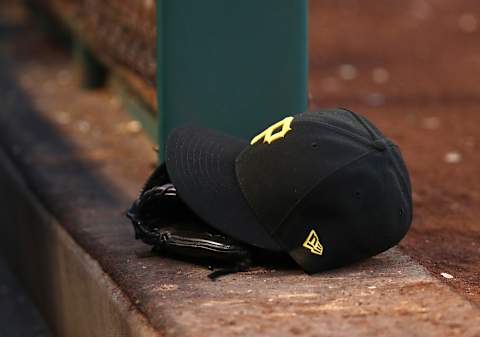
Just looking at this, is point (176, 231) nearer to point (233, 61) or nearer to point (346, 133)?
point (346, 133)

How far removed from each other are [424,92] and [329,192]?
392 centimetres

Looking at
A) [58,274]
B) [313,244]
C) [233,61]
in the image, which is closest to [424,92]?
[233,61]

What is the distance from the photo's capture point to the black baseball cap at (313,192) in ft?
10.3

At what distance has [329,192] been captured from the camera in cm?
312

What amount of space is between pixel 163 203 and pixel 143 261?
0.18m

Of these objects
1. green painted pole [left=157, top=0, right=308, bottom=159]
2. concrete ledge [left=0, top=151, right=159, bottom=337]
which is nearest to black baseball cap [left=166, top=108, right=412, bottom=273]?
concrete ledge [left=0, top=151, right=159, bottom=337]

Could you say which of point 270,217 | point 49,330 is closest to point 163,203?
point 270,217

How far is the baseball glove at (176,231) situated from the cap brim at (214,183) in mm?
55

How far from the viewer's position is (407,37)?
27.7 ft

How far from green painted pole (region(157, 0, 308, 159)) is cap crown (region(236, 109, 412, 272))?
778mm

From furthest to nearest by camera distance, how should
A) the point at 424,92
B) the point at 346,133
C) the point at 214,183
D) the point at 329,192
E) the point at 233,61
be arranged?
the point at 424,92
the point at 233,61
the point at 214,183
the point at 346,133
the point at 329,192

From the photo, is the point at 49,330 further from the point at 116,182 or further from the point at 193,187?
the point at 193,187

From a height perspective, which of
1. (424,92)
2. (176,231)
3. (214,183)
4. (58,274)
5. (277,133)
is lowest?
(424,92)

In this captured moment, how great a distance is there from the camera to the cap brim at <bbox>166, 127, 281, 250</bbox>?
10.5 feet
